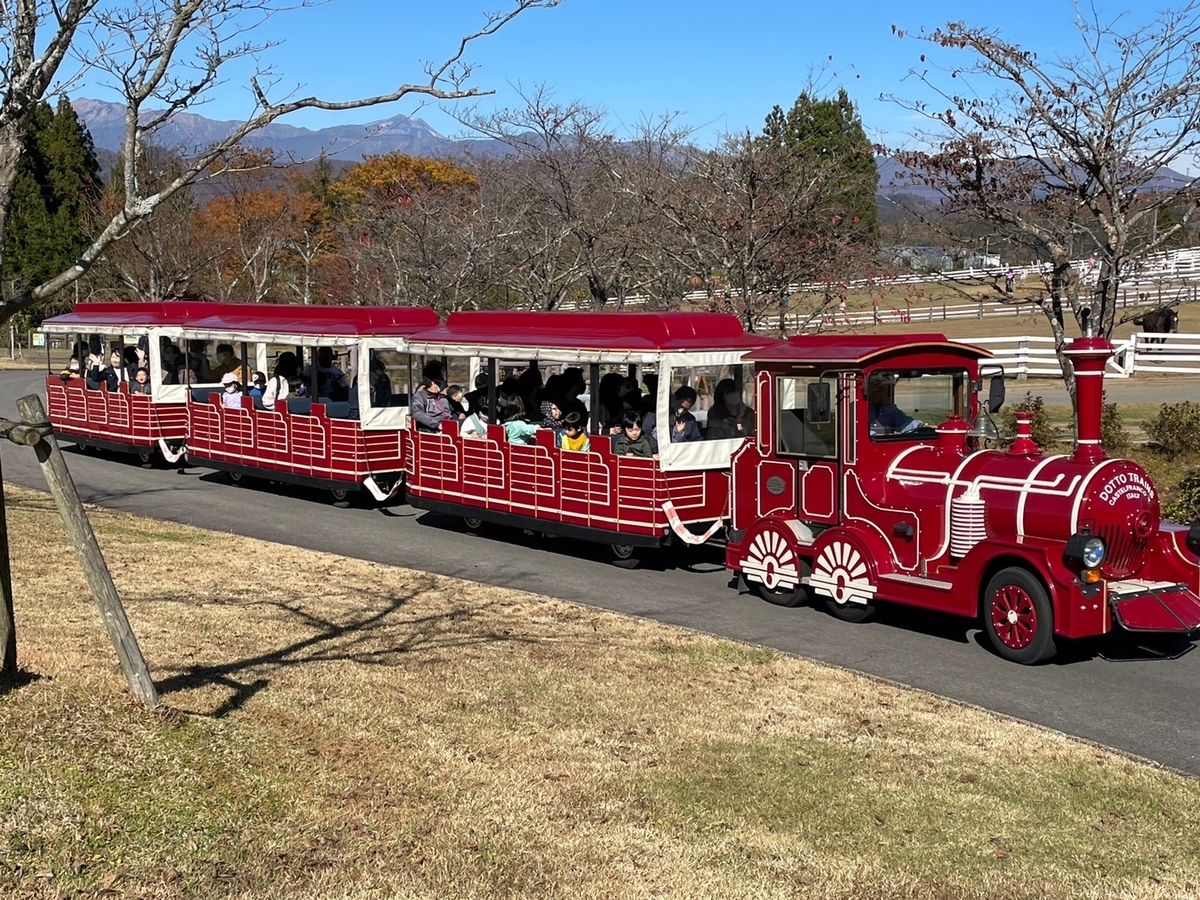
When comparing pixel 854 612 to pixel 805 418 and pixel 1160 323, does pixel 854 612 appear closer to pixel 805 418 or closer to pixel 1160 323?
pixel 805 418

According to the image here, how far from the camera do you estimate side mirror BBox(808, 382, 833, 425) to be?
463 inches

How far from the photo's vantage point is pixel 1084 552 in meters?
9.85

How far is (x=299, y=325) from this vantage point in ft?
62.6

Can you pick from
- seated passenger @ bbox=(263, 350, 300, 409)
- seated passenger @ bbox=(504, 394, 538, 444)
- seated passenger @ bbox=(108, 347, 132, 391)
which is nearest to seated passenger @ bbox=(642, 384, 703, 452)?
seated passenger @ bbox=(504, 394, 538, 444)

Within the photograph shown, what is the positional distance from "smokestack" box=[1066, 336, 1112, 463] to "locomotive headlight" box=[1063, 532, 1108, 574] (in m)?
0.72

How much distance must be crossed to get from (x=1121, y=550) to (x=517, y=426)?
7.43 m

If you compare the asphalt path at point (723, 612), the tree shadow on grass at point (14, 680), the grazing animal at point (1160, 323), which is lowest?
the asphalt path at point (723, 612)

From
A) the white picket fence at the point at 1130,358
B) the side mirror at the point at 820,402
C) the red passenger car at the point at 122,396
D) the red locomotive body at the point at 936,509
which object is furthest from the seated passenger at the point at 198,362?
Result: the white picket fence at the point at 1130,358

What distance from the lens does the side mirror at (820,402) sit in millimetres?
11750

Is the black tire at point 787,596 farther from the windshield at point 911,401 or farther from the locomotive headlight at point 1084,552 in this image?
the locomotive headlight at point 1084,552

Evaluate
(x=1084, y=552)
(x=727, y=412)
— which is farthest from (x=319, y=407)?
(x=1084, y=552)

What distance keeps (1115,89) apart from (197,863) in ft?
44.2

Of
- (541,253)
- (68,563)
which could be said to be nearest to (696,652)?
(68,563)

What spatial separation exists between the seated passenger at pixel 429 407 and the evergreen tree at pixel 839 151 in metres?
6.85
